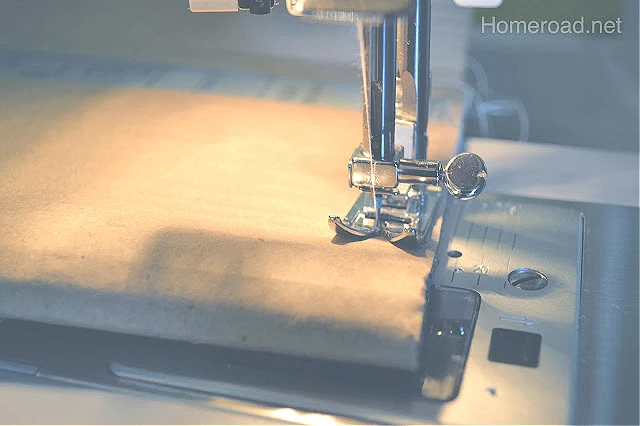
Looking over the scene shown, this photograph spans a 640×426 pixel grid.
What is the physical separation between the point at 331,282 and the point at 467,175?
0.18 meters

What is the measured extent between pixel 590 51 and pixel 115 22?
1.10 meters

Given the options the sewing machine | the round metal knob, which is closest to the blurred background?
the sewing machine

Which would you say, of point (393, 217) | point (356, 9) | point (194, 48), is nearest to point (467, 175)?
point (393, 217)

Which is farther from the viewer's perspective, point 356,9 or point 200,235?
point 200,235

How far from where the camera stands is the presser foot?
2.94 ft

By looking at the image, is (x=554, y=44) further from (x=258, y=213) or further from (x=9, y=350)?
(x=9, y=350)

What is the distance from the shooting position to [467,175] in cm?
83

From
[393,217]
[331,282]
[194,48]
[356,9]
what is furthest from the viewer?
[194,48]

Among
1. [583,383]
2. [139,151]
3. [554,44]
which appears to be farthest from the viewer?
[554,44]

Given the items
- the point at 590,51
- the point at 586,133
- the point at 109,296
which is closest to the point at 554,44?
the point at 590,51

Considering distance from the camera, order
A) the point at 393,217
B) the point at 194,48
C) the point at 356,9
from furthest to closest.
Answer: the point at 194,48 → the point at 393,217 → the point at 356,9

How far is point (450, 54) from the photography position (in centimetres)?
143

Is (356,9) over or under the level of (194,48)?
over

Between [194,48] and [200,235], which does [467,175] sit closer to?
[200,235]
